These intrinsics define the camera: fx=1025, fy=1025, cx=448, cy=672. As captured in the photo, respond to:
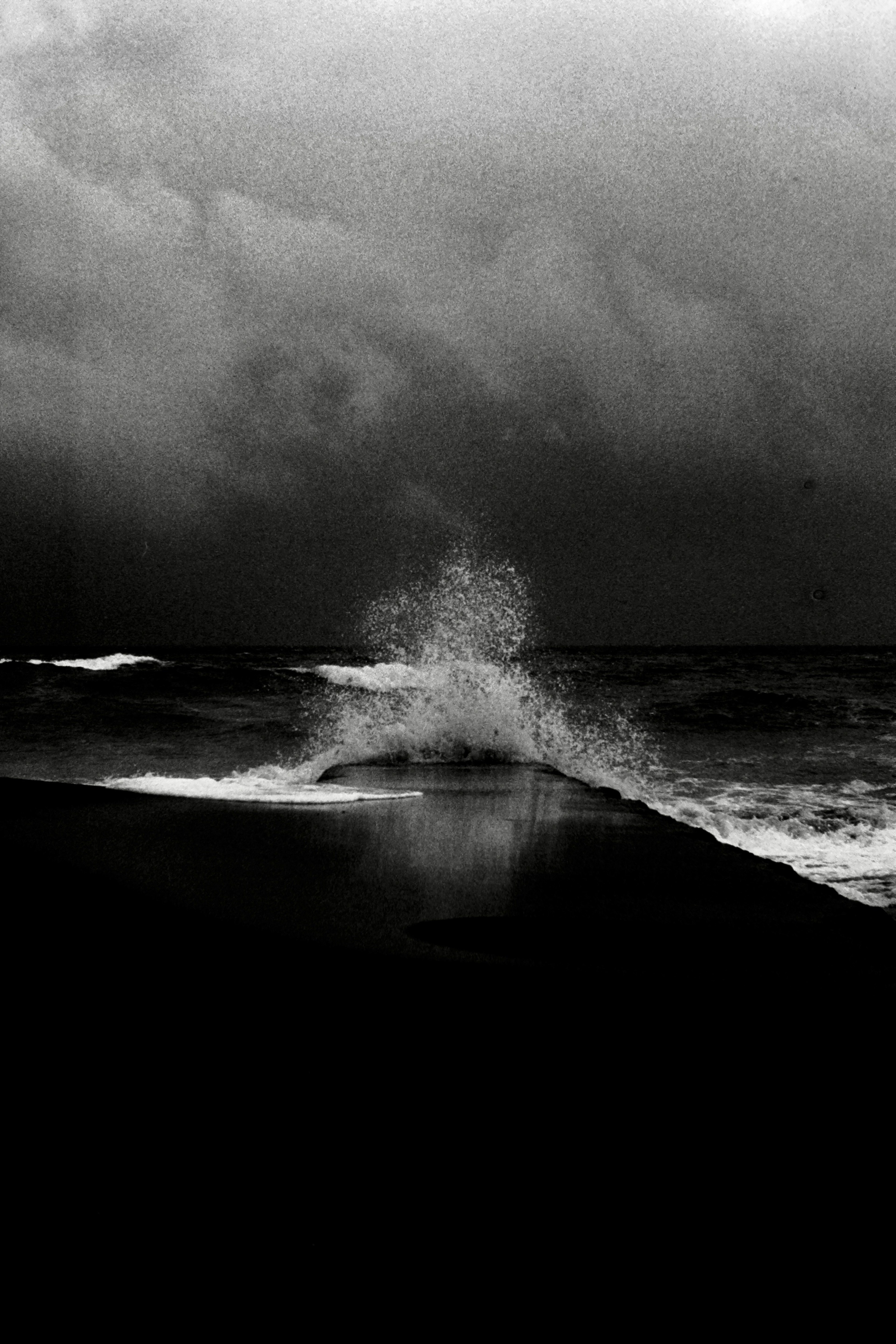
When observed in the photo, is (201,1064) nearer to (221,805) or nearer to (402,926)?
(402,926)

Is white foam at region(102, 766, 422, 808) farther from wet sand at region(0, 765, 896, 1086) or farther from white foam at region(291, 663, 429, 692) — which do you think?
white foam at region(291, 663, 429, 692)

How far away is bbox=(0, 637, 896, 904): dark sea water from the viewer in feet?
24.3

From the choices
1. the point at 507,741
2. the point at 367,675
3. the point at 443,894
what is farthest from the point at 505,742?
the point at 367,675

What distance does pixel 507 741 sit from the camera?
31.2 ft

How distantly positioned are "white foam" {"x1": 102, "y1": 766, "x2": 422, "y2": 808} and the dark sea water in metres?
0.04

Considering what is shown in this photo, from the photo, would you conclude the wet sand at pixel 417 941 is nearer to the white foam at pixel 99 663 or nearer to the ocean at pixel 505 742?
the ocean at pixel 505 742

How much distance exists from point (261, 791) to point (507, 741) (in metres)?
3.24

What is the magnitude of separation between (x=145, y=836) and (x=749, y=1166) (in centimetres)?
354

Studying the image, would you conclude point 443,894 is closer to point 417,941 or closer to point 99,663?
point 417,941

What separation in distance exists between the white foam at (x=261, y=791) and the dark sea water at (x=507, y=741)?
0.04 metres

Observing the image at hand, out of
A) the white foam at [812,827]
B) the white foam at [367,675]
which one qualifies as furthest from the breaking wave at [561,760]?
the white foam at [367,675]

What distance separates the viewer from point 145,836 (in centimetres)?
→ 462

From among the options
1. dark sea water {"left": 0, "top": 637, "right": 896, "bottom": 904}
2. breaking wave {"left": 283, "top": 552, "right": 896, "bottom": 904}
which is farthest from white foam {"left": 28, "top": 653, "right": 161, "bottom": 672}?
breaking wave {"left": 283, "top": 552, "right": 896, "bottom": 904}

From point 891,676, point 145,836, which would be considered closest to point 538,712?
point 145,836
